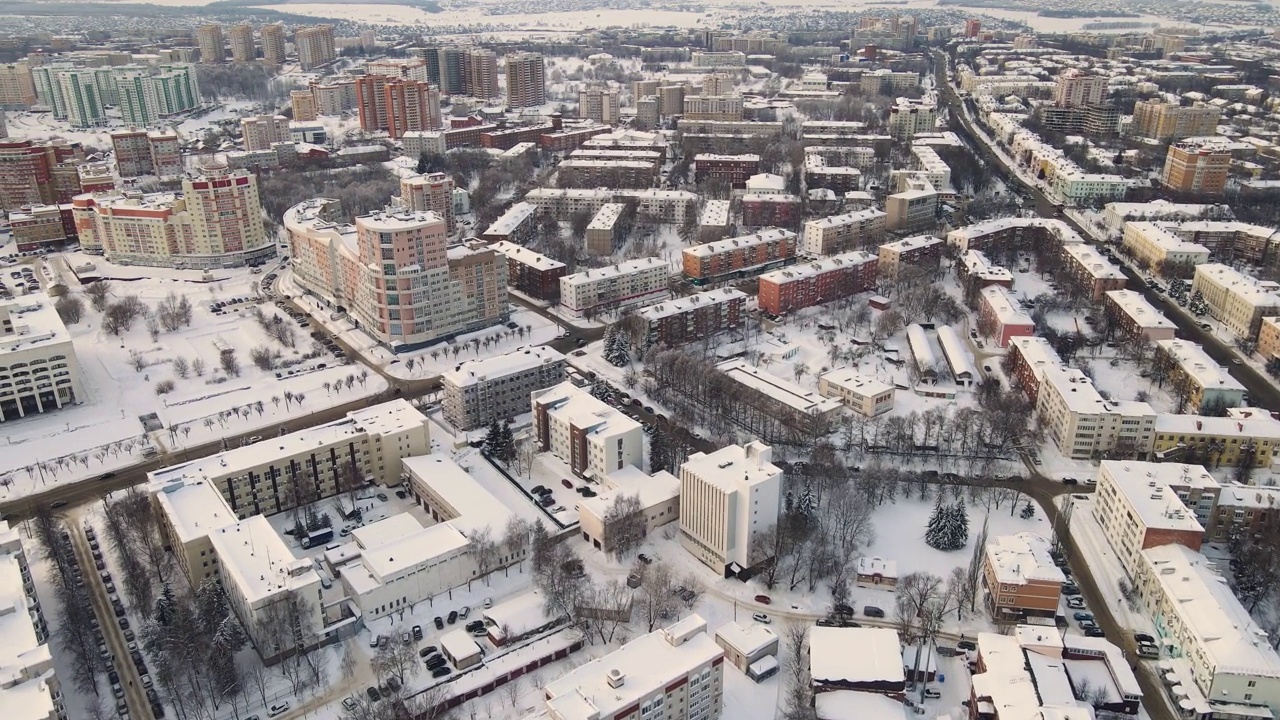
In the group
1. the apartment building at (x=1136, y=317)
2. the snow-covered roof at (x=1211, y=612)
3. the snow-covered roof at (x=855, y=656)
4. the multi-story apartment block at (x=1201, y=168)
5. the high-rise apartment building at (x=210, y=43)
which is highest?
the high-rise apartment building at (x=210, y=43)

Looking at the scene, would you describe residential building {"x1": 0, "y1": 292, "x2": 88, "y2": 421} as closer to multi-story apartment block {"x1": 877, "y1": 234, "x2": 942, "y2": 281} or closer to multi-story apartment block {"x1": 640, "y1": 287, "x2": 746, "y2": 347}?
multi-story apartment block {"x1": 640, "y1": 287, "x2": 746, "y2": 347}

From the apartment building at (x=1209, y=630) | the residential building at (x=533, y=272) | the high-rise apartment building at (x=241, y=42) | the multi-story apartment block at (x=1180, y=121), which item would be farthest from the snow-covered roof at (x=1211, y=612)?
the high-rise apartment building at (x=241, y=42)

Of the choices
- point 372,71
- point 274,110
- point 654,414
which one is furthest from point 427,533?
point 372,71

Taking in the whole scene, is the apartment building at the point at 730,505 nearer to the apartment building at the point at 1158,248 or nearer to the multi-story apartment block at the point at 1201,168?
the apartment building at the point at 1158,248

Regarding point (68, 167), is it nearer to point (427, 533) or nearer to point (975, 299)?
point (427, 533)

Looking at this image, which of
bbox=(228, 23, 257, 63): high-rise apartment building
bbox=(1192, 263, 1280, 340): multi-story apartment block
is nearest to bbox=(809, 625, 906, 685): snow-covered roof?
bbox=(1192, 263, 1280, 340): multi-story apartment block

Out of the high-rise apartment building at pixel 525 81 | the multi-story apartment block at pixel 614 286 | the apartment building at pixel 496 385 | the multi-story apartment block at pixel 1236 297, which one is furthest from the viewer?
the high-rise apartment building at pixel 525 81

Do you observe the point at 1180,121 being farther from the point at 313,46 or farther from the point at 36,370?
the point at 313,46

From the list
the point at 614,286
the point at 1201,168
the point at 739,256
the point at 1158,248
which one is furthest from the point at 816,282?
the point at 1201,168
